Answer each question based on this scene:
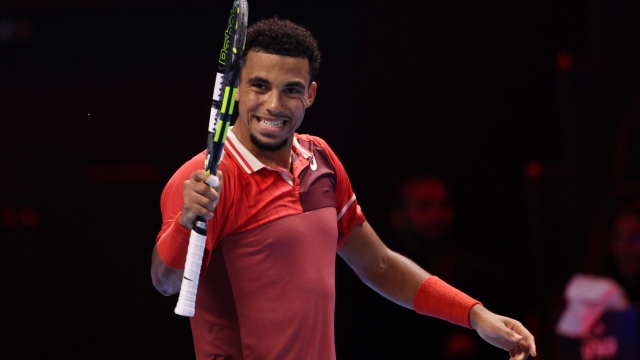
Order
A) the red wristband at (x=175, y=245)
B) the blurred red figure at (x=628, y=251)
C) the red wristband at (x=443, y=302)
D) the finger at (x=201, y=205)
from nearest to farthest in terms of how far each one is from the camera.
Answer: the finger at (x=201, y=205) < the red wristband at (x=175, y=245) < the red wristband at (x=443, y=302) < the blurred red figure at (x=628, y=251)

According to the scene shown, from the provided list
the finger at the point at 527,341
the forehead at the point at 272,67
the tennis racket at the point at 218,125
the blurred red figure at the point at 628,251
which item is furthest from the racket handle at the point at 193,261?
the blurred red figure at the point at 628,251

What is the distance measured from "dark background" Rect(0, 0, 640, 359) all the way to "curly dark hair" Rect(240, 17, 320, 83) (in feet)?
6.31

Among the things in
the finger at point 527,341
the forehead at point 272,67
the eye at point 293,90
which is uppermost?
the forehead at point 272,67

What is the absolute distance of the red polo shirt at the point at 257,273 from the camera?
82.8 inches

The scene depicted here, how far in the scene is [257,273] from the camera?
2.11 m

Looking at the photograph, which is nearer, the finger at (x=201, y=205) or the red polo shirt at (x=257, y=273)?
the finger at (x=201, y=205)

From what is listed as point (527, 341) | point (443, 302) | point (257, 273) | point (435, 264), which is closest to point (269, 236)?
point (257, 273)

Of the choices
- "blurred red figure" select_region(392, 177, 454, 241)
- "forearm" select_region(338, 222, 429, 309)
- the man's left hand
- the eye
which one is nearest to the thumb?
the man's left hand

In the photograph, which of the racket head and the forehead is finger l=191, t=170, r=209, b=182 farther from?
the forehead

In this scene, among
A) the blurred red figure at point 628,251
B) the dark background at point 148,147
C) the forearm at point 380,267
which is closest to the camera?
the forearm at point 380,267

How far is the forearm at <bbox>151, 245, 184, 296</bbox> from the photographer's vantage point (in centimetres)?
198

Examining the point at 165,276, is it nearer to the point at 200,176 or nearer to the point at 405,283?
the point at 200,176

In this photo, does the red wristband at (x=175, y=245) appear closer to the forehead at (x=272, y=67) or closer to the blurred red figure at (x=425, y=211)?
the forehead at (x=272, y=67)

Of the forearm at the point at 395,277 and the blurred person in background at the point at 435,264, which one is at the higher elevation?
the forearm at the point at 395,277
